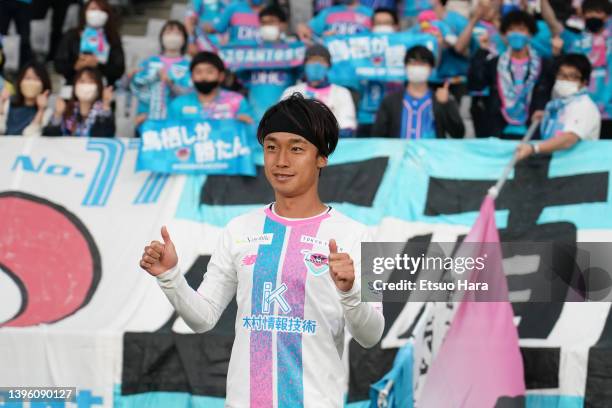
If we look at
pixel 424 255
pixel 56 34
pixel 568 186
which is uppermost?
pixel 56 34

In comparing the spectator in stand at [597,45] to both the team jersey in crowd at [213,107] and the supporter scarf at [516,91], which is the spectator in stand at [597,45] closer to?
the supporter scarf at [516,91]

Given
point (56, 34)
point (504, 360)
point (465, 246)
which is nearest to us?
point (504, 360)

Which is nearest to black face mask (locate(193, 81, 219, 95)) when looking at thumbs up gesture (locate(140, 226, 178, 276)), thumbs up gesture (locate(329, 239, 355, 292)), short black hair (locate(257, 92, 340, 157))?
short black hair (locate(257, 92, 340, 157))

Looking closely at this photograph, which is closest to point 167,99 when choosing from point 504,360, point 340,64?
point 340,64

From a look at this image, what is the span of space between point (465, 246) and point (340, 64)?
3.65 m

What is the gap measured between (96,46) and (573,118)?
4.82 m

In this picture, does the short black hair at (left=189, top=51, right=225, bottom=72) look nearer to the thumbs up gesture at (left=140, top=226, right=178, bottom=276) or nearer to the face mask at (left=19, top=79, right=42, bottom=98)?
the face mask at (left=19, top=79, right=42, bottom=98)

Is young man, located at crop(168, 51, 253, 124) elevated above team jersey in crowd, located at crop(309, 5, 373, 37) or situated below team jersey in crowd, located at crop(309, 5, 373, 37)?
below

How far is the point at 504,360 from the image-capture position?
663cm

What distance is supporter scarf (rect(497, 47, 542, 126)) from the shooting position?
9.60 meters

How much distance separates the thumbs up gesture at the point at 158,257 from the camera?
3688mm

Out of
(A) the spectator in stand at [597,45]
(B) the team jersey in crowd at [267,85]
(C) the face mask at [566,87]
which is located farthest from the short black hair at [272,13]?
(C) the face mask at [566,87]

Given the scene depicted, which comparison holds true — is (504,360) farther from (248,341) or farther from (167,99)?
(167,99)

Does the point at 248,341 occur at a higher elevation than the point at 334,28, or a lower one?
lower
